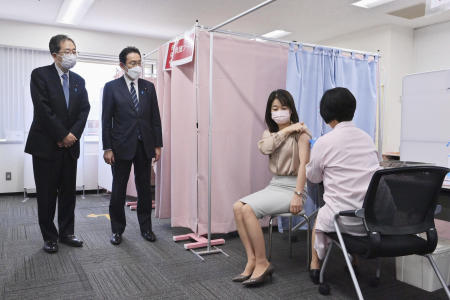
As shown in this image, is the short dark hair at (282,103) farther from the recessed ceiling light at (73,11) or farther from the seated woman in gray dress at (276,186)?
the recessed ceiling light at (73,11)

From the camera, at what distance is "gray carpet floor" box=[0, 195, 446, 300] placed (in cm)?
220

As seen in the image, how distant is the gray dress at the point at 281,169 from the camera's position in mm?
2447

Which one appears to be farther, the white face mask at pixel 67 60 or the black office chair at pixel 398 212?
the white face mask at pixel 67 60

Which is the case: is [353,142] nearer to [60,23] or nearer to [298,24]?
[298,24]

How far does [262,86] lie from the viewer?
132 inches

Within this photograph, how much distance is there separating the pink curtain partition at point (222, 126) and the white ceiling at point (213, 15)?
189 centimetres

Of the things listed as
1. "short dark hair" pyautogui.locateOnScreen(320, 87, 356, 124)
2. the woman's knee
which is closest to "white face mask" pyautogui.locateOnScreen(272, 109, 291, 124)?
"short dark hair" pyautogui.locateOnScreen(320, 87, 356, 124)

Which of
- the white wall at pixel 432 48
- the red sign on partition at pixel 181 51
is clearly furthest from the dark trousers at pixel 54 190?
the white wall at pixel 432 48

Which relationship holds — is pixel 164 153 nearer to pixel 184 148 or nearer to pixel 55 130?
pixel 184 148

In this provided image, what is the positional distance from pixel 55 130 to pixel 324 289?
83.1 inches

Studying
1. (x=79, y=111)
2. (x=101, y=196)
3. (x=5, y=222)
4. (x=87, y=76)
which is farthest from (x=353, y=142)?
(x=87, y=76)

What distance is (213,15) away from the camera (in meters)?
5.48

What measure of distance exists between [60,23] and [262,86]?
3867 mm

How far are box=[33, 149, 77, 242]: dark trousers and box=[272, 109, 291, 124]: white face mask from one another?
1599 mm
